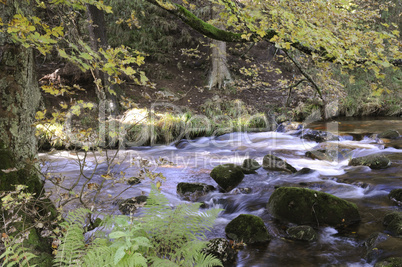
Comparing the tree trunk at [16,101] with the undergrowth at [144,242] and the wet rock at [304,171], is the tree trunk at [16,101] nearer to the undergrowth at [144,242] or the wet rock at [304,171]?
the undergrowth at [144,242]

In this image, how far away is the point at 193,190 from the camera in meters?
6.10

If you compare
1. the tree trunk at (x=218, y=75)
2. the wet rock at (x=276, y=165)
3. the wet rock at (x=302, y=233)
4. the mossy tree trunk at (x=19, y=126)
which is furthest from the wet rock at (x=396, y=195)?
the tree trunk at (x=218, y=75)

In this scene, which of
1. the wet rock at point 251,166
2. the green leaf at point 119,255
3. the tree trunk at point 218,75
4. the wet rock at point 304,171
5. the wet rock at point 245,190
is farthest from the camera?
the tree trunk at point 218,75

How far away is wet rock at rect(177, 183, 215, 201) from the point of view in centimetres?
602

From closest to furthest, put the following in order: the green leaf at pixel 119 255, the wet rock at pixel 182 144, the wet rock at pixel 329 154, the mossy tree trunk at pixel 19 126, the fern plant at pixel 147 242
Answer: the green leaf at pixel 119 255 < the fern plant at pixel 147 242 < the mossy tree trunk at pixel 19 126 < the wet rock at pixel 329 154 < the wet rock at pixel 182 144

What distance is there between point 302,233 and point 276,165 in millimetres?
3439

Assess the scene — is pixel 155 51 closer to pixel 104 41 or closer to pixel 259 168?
pixel 104 41

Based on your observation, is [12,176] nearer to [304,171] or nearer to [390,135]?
[304,171]

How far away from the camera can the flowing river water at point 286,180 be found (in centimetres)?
396

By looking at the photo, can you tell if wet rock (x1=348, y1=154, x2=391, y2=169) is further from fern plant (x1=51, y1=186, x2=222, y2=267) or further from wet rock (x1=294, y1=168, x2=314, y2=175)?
fern plant (x1=51, y1=186, x2=222, y2=267)

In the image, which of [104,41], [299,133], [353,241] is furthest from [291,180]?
[104,41]

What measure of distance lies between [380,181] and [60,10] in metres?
6.59

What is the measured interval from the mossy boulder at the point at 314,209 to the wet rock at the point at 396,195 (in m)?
1.10

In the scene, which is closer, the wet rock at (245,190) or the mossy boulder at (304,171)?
the wet rock at (245,190)
